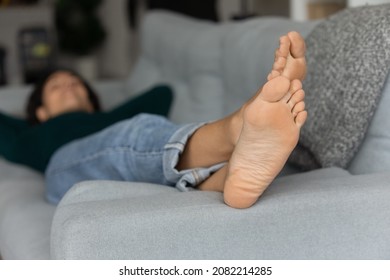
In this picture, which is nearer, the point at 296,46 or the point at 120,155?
the point at 296,46

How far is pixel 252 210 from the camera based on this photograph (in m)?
1.21

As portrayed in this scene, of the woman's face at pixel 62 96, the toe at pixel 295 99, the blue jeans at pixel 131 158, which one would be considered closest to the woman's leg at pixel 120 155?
the blue jeans at pixel 131 158

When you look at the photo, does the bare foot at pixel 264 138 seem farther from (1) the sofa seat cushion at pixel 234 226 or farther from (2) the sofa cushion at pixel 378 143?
(2) the sofa cushion at pixel 378 143

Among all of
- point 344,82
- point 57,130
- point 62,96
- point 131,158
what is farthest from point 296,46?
point 62,96

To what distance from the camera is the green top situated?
2150mm

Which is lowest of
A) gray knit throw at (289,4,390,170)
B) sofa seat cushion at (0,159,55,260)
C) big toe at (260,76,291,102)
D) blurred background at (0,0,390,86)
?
blurred background at (0,0,390,86)

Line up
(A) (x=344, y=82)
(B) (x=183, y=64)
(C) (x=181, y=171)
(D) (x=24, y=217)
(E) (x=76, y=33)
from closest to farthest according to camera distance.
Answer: (C) (x=181, y=171)
(A) (x=344, y=82)
(D) (x=24, y=217)
(B) (x=183, y=64)
(E) (x=76, y=33)

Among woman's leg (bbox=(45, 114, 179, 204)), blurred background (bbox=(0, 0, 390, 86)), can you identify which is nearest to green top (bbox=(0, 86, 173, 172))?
woman's leg (bbox=(45, 114, 179, 204))

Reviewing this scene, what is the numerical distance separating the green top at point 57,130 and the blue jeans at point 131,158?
27cm

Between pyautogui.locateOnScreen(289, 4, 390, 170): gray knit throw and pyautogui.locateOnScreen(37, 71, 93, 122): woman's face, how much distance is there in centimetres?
98

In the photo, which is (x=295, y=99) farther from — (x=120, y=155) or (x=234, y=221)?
(x=120, y=155)

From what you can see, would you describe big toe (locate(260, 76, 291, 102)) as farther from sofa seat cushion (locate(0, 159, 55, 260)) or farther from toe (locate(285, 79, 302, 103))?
sofa seat cushion (locate(0, 159, 55, 260))

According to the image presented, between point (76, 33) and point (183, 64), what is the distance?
11.7ft

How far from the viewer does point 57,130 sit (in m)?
2.16
